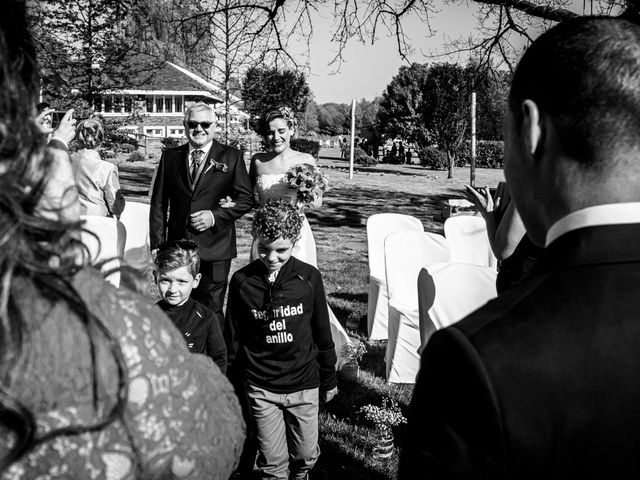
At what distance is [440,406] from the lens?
1.06m

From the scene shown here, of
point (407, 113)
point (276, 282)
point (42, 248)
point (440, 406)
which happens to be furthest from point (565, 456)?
point (407, 113)

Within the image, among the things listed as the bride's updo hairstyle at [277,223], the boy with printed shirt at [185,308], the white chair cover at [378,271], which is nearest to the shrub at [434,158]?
the white chair cover at [378,271]

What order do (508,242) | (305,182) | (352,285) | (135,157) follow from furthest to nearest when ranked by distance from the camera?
(135,157) < (352,285) < (305,182) < (508,242)

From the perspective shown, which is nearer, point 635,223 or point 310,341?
point 635,223

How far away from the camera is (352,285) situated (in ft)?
29.7

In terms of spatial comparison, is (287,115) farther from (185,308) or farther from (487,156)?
(487,156)

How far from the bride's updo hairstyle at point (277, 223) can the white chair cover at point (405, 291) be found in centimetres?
196

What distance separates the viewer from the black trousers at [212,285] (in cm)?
527

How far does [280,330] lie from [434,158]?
3883cm

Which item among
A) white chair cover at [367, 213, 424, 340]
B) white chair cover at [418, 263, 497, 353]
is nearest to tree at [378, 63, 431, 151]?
white chair cover at [367, 213, 424, 340]

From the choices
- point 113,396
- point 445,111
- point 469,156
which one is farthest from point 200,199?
point 469,156

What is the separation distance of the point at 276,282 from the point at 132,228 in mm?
3973

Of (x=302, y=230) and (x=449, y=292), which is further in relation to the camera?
(x=302, y=230)

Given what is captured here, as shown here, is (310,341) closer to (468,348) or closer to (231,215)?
(231,215)
